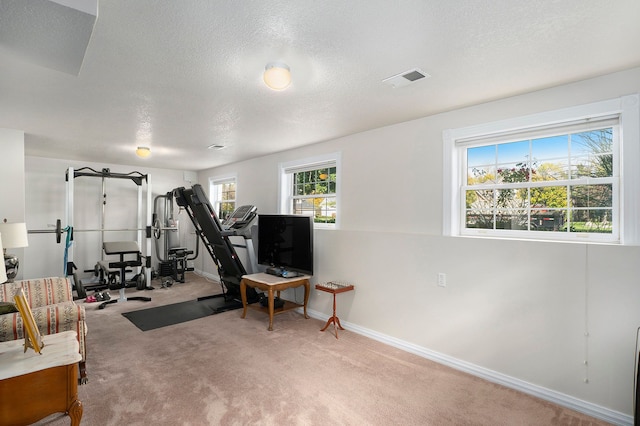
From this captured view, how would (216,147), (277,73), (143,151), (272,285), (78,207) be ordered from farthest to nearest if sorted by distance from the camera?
(78,207)
(216,147)
(143,151)
(272,285)
(277,73)

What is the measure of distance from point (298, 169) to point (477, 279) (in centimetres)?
292

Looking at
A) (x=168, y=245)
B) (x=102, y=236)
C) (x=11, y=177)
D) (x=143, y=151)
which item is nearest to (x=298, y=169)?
(x=143, y=151)

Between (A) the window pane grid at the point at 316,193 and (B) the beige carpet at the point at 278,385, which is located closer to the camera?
(B) the beige carpet at the point at 278,385

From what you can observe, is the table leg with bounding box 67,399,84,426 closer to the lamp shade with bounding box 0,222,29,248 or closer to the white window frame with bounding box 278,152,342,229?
the lamp shade with bounding box 0,222,29,248

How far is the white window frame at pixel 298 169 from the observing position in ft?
13.4

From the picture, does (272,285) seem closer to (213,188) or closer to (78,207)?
(213,188)

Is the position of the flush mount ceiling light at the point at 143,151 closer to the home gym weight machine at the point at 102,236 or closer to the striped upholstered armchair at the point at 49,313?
the home gym weight machine at the point at 102,236

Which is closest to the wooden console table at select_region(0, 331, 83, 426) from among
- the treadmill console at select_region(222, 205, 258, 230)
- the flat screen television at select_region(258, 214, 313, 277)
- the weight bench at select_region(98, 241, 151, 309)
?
the flat screen television at select_region(258, 214, 313, 277)

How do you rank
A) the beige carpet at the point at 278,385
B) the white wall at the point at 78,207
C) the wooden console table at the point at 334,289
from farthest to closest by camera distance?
the white wall at the point at 78,207 → the wooden console table at the point at 334,289 → the beige carpet at the point at 278,385

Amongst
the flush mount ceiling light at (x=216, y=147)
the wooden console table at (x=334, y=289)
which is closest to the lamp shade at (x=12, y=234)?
the flush mount ceiling light at (x=216, y=147)

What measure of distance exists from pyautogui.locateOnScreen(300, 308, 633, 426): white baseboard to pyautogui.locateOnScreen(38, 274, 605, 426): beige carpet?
6 centimetres

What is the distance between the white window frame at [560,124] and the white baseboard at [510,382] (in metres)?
1.14

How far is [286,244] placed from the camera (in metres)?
4.17

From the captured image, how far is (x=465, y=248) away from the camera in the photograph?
9.39ft
